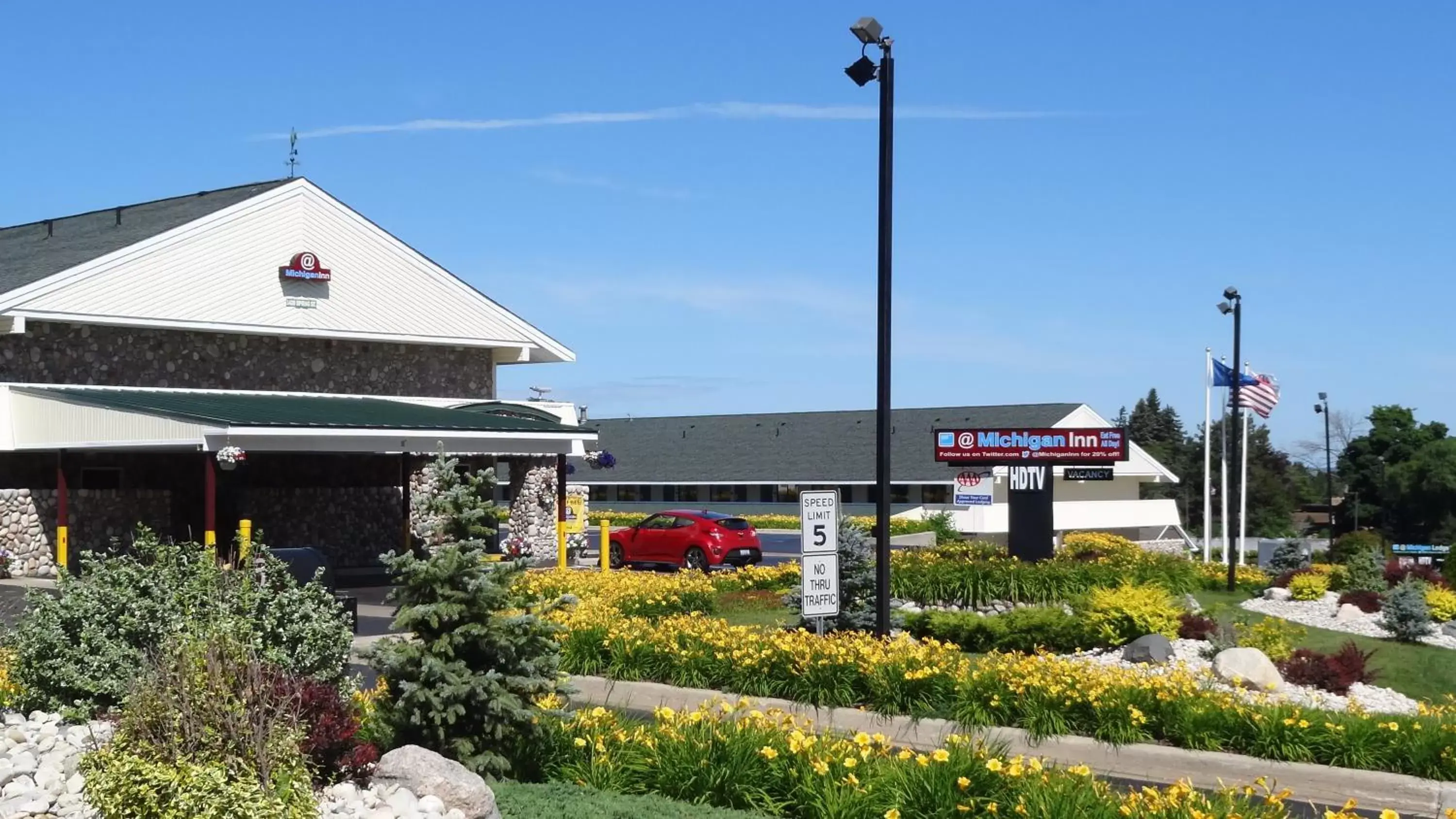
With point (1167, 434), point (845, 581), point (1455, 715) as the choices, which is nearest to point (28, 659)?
point (845, 581)

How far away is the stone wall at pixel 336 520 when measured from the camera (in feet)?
115

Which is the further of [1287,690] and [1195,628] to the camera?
[1195,628]

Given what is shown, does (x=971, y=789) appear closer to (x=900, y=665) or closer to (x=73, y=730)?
(x=900, y=665)

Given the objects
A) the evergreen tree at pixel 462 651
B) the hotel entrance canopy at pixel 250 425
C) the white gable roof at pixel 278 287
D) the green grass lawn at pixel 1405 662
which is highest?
the white gable roof at pixel 278 287

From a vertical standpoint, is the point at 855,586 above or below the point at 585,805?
above

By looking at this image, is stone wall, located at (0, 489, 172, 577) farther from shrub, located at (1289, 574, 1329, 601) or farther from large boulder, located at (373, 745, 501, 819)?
large boulder, located at (373, 745, 501, 819)

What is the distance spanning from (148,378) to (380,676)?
24.6 m

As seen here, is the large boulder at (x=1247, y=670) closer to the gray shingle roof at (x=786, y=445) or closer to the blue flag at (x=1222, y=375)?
the blue flag at (x=1222, y=375)

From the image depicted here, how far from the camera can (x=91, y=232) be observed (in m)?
37.9

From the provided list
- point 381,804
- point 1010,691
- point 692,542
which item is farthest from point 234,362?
point 381,804

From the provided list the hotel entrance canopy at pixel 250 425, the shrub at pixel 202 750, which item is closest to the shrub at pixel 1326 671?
the shrub at pixel 202 750

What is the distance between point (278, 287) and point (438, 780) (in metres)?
27.2

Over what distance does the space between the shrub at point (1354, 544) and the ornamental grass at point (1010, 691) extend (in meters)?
19.1

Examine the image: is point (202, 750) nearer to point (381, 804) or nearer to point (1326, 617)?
point (381, 804)
